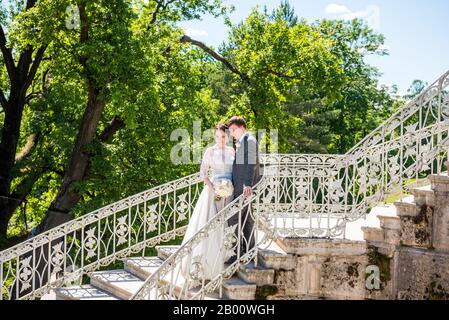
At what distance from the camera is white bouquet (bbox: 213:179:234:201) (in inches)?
283

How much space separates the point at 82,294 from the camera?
311 inches

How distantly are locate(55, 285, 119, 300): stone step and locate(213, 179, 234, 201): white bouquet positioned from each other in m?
2.24

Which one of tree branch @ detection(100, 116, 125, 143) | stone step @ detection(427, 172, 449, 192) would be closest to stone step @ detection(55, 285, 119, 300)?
stone step @ detection(427, 172, 449, 192)

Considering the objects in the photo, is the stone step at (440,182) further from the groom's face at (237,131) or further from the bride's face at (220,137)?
the bride's face at (220,137)

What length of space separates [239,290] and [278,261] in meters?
0.73

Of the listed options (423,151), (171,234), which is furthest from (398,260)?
(171,234)

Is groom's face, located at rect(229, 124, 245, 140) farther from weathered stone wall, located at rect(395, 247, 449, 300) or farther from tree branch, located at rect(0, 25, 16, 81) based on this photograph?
Answer: tree branch, located at rect(0, 25, 16, 81)

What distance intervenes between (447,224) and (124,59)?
25.5 feet

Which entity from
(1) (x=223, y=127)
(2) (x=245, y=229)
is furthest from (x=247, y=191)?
(1) (x=223, y=127)

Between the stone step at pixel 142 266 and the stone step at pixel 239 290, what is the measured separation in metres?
1.80

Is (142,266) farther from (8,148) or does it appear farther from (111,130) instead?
(8,148)

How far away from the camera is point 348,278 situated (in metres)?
7.09
